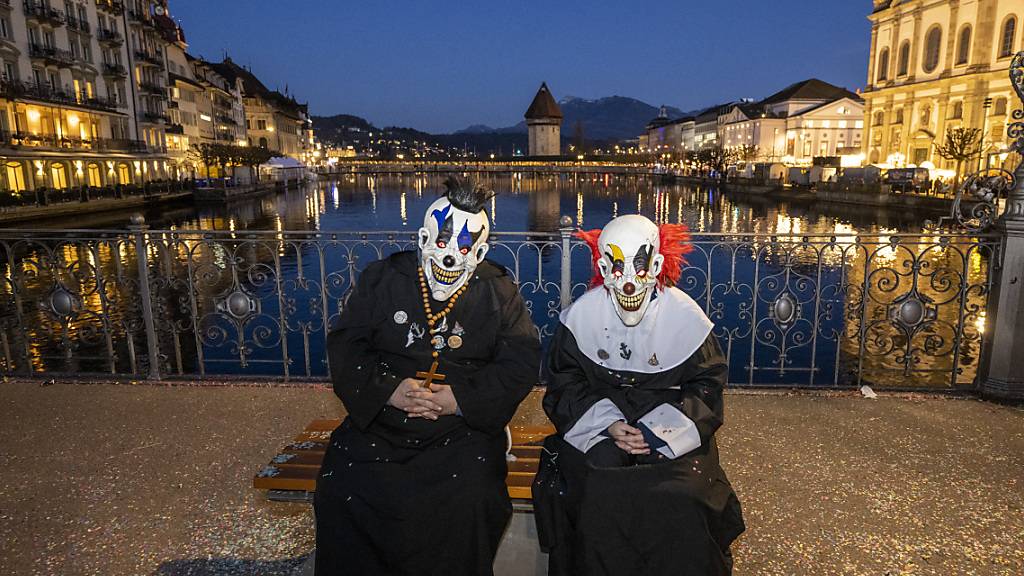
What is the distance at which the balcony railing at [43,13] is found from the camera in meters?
37.1

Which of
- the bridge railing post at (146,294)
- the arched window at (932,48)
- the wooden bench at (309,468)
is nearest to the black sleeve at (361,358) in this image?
the wooden bench at (309,468)

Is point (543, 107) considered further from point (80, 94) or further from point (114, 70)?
point (80, 94)

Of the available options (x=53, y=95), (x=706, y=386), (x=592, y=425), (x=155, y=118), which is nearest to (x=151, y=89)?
(x=155, y=118)

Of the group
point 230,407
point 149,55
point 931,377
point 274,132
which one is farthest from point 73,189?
point 274,132

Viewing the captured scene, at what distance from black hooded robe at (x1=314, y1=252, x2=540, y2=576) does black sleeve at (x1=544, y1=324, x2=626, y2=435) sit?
4.1 inches

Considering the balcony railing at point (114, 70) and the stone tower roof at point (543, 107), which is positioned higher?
the stone tower roof at point (543, 107)

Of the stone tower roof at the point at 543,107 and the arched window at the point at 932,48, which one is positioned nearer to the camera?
the arched window at the point at 932,48

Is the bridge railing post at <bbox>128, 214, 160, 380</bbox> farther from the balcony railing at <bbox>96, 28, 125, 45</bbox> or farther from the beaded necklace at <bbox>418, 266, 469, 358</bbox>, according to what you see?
the balcony railing at <bbox>96, 28, 125, 45</bbox>

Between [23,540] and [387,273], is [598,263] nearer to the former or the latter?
[387,273]

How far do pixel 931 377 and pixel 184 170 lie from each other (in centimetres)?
6575

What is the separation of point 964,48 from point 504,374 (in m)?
58.4

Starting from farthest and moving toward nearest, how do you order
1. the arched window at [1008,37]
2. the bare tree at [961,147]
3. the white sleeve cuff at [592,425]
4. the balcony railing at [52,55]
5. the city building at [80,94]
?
the arched window at [1008,37] → the bare tree at [961,147] → the balcony railing at [52,55] → the city building at [80,94] → the white sleeve cuff at [592,425]

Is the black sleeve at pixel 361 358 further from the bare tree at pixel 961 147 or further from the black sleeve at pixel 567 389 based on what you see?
the bare tree at pixel 961 147

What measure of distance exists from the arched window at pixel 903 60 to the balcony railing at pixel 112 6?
61476 mm
